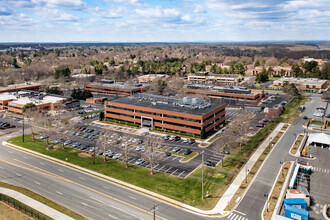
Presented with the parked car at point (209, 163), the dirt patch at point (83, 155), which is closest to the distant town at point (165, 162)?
the parked car at point (209, 163)

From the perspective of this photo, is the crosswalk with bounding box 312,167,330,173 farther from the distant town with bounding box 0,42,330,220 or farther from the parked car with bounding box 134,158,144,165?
the parked car with bounding box 134,158,144,165

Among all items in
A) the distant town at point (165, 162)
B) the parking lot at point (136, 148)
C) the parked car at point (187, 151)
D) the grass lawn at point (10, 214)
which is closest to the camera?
the grass lawn at point (10, 214)

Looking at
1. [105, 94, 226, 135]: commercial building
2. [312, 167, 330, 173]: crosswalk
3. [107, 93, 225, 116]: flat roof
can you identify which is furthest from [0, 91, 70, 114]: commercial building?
[312, 167, 330, 173]: crosswalk

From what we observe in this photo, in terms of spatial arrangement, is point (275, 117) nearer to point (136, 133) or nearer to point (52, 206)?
point (136, 133)

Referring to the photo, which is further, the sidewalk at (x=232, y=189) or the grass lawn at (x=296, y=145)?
the grass lawn at (x=296, y=145)

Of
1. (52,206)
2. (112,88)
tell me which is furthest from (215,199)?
(112,88)

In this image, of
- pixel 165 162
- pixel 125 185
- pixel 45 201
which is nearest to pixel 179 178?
pixel 165 162

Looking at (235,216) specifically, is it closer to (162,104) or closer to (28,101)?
(162,104)

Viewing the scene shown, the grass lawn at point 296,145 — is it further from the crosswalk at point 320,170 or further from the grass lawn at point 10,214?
the grass lawn at point 10,214
